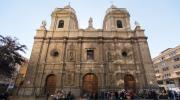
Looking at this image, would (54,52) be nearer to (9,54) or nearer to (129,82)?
(9,54)

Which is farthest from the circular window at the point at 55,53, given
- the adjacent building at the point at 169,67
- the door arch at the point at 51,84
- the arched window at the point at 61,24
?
the adjacent building at the point at 169,67

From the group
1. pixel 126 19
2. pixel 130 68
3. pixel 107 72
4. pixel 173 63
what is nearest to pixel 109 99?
pixel 107 72

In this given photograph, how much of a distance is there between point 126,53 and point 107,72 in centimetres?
442

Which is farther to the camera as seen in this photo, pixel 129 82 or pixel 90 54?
pixel 90 54

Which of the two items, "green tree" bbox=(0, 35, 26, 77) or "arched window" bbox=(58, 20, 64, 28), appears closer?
"green tree" bbox=(0, 35, 26, 77)

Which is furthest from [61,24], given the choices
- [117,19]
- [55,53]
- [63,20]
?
[117,19]

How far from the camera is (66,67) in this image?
70.4 ft

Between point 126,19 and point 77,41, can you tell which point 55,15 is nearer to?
point 77,41

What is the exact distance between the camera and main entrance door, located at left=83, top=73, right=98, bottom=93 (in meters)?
20.5

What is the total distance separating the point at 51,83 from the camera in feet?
68.6

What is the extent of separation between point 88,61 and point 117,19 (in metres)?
10.1

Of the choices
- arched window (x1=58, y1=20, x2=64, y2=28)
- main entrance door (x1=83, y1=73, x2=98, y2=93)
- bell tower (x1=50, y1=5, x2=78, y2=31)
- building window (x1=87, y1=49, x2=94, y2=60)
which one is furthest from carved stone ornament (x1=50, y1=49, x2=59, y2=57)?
main entrance door (x1=83, y1=73, x2=98, y2=93)

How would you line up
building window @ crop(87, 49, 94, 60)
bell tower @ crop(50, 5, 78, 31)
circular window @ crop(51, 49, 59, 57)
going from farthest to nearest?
bell tower @ crop(50, 5, 78, 31), circular window @ crop(51, 49, 59, 57), building window @ crop(87, 49, 94, 60)

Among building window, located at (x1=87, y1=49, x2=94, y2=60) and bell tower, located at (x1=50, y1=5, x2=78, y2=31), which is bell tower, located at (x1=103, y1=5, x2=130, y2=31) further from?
bell tower, located at (x1=50, y1=5, x2=78, y2=31)
